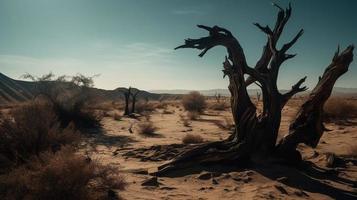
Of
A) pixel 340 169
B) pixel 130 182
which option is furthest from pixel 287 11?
pixel 130 182

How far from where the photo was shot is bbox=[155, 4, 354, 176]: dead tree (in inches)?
373

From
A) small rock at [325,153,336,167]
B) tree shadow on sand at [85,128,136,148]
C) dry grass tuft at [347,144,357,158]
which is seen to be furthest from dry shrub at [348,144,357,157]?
tree shadow on sand at [85,128,136,148]

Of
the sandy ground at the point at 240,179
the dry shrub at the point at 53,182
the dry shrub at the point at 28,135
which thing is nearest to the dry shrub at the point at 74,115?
the sandy ground at the point at 240,179

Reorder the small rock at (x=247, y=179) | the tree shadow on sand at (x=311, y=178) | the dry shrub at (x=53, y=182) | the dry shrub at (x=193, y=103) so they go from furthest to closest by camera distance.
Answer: the dry shrub at (x=193, y=103), the small rock at (x=247, y=179), the tree shadow on sand at (x=311, y=178), the dry shrub at (x=53, y=182)

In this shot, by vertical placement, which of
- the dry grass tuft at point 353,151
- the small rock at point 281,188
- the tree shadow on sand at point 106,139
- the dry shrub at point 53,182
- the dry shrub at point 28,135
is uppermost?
the dry shrub at point 28,135

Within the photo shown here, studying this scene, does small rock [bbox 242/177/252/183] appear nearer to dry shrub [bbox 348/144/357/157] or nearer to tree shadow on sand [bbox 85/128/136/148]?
dry shrub [bbox 348/144/357/157]

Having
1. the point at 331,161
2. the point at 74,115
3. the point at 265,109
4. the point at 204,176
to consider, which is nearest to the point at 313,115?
the point at 265,109

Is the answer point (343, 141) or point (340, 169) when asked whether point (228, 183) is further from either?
point (343, 141)

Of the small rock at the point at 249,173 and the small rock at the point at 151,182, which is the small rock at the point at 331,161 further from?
the small rock at the point at 151,182

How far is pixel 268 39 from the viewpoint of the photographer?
404 inches

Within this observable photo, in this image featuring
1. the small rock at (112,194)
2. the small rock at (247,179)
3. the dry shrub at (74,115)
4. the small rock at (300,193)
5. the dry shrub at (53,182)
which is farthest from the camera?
the dry shrub at (74,115)

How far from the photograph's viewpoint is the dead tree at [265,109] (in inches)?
373

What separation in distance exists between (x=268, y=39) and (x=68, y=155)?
658 cm

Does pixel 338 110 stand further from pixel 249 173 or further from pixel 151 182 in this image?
pixel 151 182
